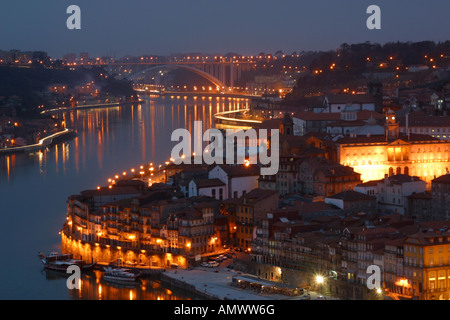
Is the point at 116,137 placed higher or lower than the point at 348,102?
lower

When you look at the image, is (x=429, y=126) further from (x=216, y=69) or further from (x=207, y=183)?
(x=216, y=69)

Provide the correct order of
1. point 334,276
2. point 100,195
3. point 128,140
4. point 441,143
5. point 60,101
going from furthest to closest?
1. point 60,101
2. point 128,140
3. point 441,143
4. point 100,195
5. point 334,276

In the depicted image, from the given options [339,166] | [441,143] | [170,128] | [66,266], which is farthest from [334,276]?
[170,128]

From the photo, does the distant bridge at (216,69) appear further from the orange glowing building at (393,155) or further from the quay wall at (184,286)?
the quay wall at (184,286)

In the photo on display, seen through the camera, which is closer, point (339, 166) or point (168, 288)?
point (168, 288)

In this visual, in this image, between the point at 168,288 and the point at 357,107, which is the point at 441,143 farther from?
the point at 168,288
